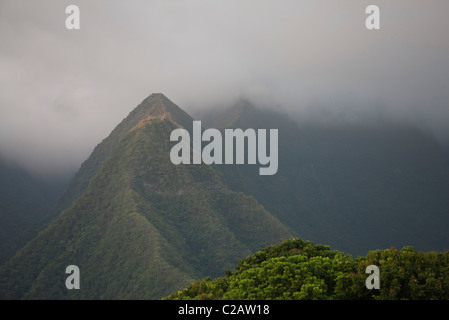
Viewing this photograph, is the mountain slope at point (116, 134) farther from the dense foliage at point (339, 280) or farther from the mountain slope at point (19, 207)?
the dense foliage at point (339, 280)

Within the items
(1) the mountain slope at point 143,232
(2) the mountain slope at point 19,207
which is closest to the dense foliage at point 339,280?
(1) the mountain slope at point 143,232

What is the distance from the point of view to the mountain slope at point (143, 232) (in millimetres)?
78875

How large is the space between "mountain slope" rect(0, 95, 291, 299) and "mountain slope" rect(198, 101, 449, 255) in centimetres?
3070

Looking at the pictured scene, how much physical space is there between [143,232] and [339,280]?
70.2 m

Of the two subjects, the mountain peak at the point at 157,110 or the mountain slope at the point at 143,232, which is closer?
the mountain slope at the point at 143,232

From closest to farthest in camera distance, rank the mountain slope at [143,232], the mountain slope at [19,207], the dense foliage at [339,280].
→ 1. the dense foliage at [339,280]
2. the mountain slope at [143,232]
3. the mountain slope at [19,207]

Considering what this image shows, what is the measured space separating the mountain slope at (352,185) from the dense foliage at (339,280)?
4343 inches

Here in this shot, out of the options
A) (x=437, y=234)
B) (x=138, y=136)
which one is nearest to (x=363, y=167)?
(x=437, y=234)

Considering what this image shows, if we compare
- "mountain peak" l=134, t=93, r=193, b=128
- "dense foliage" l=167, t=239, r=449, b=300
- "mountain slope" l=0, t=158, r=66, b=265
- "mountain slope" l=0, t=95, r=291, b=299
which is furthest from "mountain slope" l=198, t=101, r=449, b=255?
"dense foliage" l=167, t=239, r=449, b=300

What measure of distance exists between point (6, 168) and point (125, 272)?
12559cm

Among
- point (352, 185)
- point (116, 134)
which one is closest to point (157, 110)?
point (116, 134)

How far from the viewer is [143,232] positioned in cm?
8438
